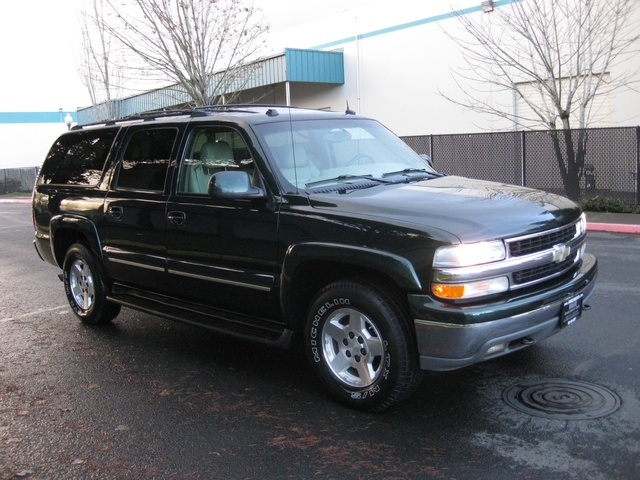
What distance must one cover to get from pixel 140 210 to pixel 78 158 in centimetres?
151

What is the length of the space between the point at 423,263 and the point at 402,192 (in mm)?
867

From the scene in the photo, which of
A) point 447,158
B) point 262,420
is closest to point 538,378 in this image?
point 262,420

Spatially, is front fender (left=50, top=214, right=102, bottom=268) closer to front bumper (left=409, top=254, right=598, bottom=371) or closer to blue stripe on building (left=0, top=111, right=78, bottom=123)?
front bumper (left=409, top=254, right=598, bottom=371)

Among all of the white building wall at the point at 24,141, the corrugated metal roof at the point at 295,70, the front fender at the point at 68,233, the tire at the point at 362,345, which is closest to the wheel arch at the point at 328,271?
the tire at the point at 362,345

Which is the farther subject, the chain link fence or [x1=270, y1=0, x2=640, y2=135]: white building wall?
[x1=270, y1=0, x2=640, y2=135]: white building wall

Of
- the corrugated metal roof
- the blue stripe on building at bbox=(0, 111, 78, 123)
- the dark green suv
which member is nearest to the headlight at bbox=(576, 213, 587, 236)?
the dark green suv

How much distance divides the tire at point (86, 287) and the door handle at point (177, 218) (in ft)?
4.57

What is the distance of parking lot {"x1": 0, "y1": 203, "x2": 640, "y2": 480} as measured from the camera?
3680mm

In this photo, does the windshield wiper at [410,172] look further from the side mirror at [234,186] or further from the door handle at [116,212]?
the door handle at [116,212]

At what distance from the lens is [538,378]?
15.8ft

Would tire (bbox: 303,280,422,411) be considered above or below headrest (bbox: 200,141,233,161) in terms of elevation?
below

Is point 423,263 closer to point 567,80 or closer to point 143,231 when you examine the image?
point 143,231

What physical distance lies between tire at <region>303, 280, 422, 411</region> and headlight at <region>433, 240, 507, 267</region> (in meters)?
0.48

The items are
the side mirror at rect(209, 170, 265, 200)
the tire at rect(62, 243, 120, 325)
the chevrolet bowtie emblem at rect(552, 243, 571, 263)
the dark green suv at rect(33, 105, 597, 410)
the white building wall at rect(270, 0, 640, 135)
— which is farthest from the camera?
the white building wall at rect(270, 0, 640, 135)
